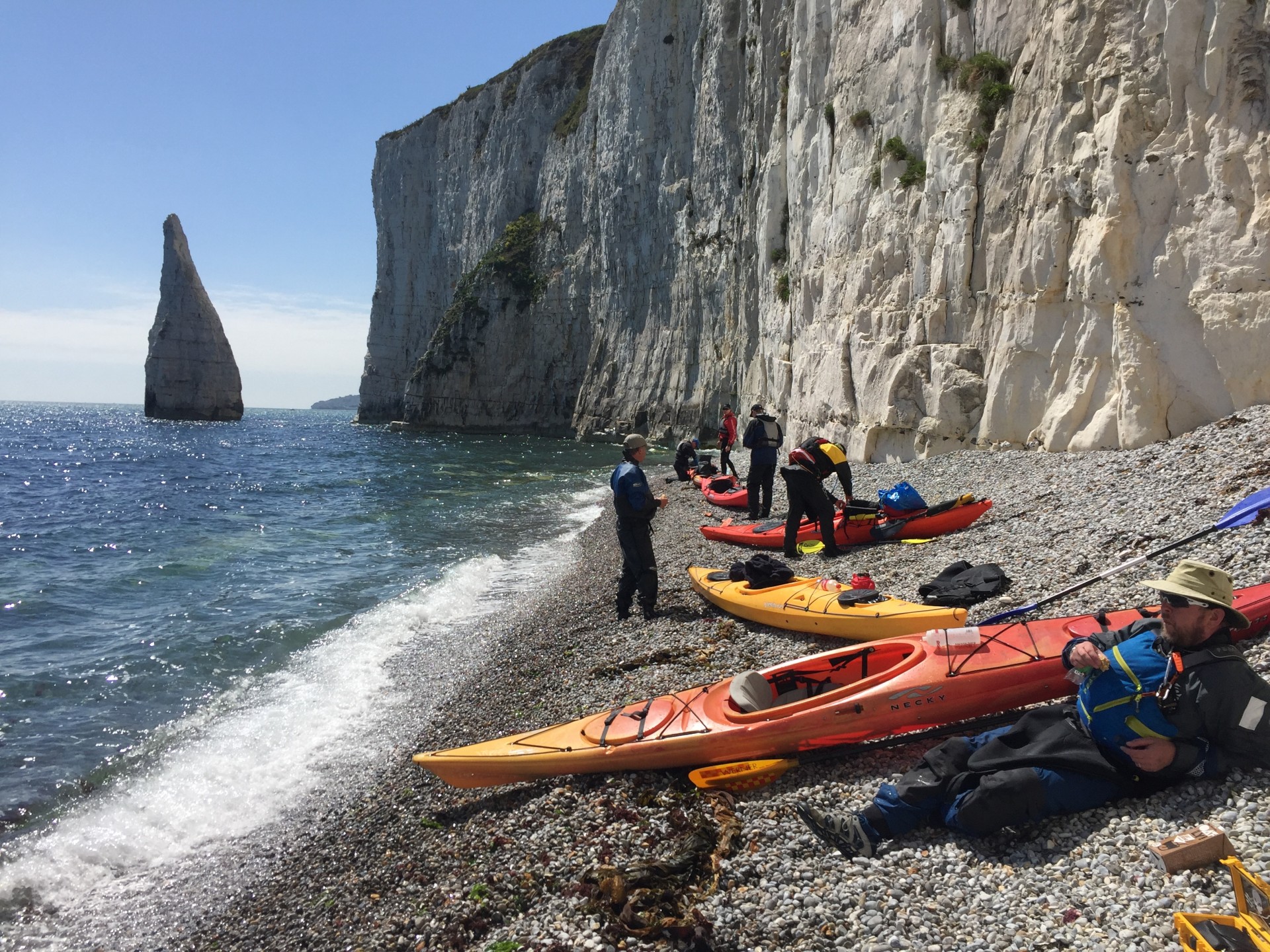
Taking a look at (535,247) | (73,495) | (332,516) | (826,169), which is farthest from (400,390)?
(826,169)

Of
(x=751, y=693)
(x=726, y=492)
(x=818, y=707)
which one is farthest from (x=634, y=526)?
(x=726, y=492)

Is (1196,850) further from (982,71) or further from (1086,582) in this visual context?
(982,71)

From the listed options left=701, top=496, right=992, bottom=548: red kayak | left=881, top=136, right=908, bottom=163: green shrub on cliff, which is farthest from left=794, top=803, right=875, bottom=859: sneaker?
left=881, top=136, right=908, bottom=163: green shrub on cliff

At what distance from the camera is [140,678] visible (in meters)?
9.17

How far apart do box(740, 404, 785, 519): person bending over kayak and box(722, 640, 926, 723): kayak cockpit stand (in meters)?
7.64

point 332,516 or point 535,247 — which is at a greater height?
point 535,247

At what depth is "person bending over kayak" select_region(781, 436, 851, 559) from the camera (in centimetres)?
1018

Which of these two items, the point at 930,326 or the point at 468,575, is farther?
the point at 930,326

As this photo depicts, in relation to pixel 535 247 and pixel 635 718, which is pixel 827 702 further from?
pixel 535 247

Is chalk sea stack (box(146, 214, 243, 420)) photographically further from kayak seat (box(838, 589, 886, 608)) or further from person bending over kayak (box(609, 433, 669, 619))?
kayak seat (box(838, 589, 886, 608))

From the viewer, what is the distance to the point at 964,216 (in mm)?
14695

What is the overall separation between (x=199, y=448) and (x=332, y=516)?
33452mm

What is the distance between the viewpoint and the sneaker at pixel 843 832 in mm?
3920

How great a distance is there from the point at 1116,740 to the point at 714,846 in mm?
2213
